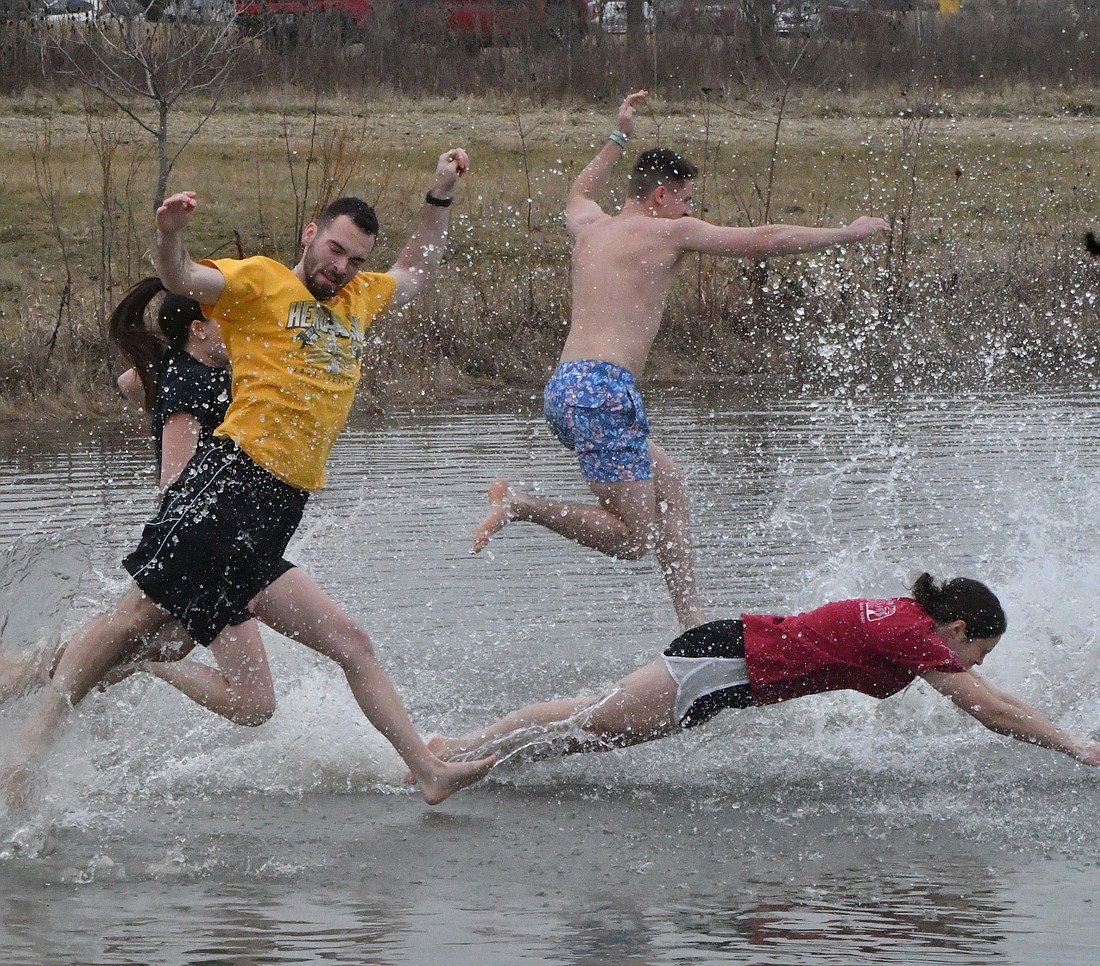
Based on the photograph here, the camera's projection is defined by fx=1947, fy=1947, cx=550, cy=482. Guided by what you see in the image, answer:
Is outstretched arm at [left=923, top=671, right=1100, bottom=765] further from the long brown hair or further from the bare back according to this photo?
the long brown hair

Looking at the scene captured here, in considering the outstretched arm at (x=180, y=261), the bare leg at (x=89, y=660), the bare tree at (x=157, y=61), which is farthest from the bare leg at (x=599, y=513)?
the bare tree at (x=157, y=61)

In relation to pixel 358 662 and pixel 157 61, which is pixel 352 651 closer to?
pixel 358 662

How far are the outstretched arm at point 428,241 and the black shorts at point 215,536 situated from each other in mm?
872

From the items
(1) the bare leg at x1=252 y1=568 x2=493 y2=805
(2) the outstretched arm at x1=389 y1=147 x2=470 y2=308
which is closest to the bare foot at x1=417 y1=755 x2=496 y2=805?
(1) the bare leg at x1=252 y1=568 x2=493 y2=805

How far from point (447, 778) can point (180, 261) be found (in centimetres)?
169

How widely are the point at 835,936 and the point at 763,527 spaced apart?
519 centimetres

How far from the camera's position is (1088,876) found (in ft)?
16.3

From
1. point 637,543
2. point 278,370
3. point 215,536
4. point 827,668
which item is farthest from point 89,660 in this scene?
point 637,543

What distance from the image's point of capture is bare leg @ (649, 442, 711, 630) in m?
7.38

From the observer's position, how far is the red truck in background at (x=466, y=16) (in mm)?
27453

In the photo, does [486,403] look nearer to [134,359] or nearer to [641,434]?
[641,434]

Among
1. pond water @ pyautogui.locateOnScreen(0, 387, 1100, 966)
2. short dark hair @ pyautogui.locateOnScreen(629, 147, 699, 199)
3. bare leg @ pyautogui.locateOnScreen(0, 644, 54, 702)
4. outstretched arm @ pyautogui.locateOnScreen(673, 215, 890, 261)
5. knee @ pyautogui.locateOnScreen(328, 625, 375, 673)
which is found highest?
short dark hair @ pyautogui.locateOnScreen(629, 147, 699, 199)

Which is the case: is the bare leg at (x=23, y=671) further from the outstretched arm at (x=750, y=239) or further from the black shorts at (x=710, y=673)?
the outstretched arm at (x=750, y=239)

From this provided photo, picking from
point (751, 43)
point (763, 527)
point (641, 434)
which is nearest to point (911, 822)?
point (641, 434)
